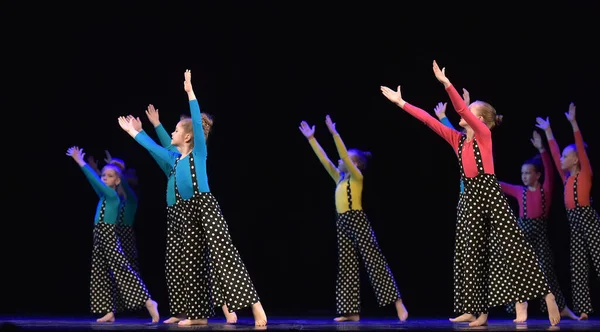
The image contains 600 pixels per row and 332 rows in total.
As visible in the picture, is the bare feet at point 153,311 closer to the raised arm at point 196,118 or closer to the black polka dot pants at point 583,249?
the raised arm at point 196,118

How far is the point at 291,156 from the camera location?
7.68 metres

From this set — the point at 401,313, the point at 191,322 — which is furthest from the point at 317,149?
the point at 191,322

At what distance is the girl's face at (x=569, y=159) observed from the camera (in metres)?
6.33

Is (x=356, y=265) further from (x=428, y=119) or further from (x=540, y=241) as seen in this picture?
(x=428, y=119)

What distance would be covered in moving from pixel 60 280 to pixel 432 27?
4.47m

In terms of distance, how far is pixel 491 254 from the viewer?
4684mm

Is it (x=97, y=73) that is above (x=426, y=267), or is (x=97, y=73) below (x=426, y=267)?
above

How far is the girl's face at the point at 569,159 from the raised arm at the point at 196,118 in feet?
10.6

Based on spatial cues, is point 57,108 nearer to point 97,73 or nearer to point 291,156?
point 97,73

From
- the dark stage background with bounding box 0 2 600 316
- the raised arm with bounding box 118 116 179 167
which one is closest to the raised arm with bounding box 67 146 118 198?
the raised arm with bounding box 118 116 179 167

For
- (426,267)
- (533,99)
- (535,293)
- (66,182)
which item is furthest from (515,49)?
(66,182)

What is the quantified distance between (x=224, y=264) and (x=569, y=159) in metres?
3.26

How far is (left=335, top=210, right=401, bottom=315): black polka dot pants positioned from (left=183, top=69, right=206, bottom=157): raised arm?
1.91 metres

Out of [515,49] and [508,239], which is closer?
[508,239]
